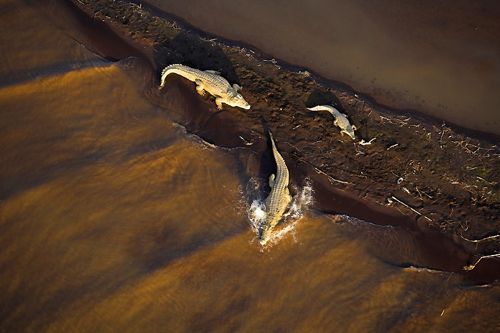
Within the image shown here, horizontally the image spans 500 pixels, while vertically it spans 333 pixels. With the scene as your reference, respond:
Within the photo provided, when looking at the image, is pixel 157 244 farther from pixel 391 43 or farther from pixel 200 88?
pixel 391 43

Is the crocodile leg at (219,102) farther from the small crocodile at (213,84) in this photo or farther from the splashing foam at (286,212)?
the splashing foam at (286,212)

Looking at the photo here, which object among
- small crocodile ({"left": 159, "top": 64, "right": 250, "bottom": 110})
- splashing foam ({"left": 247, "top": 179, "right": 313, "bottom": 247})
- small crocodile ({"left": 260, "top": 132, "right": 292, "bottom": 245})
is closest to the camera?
small crocodile ({"left": 260, "top": 132, "right": 292, "bottom": 245})

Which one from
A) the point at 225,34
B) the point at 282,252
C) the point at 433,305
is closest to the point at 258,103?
the point at 225,34

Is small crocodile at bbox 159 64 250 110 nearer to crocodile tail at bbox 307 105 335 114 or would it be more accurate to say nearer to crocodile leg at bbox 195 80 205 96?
crocodile leg at bbox 195 80 205 96

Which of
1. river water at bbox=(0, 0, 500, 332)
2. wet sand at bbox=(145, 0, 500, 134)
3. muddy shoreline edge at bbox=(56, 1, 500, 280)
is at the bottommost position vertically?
river water at bbox=(0, 0, 500, 332)

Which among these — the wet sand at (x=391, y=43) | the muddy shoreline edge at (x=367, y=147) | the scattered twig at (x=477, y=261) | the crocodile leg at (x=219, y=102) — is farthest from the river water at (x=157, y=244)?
the wet sand at (x=391, y=43)

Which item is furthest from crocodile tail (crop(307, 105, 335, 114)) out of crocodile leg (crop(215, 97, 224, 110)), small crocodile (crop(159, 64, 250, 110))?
crocodile leg (crop(215, 97, 224, 110))

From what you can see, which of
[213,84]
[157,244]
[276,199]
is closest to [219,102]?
[213,84]
